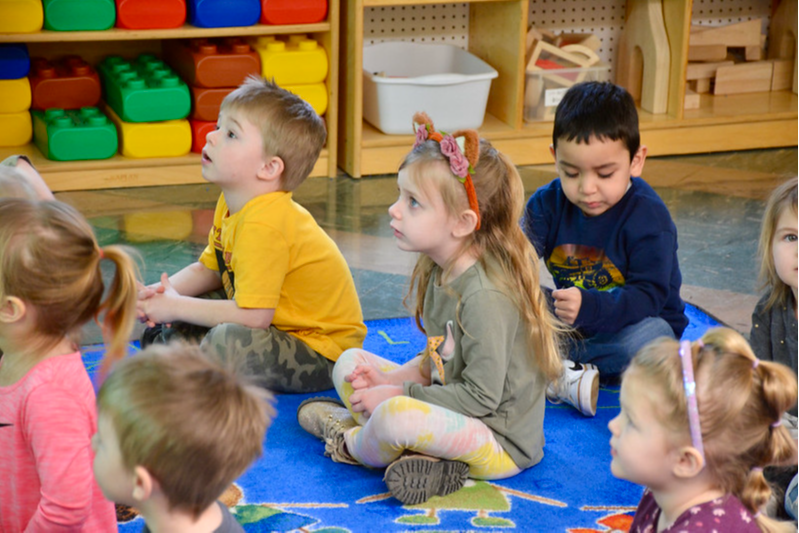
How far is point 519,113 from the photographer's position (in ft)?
10.7

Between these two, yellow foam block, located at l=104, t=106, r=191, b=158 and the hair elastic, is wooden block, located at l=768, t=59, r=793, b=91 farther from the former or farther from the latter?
the hair elastic

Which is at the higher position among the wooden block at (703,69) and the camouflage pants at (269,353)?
the wooden block at (703,69)

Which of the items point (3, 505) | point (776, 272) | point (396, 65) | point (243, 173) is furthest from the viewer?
point (396, 65)

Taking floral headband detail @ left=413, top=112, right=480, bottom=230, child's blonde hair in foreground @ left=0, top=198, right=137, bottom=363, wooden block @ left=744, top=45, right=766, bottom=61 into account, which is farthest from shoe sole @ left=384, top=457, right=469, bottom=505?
wooden block @ left=744, top=45, right=766, bottom=61

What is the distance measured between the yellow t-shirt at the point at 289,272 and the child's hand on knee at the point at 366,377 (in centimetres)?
21

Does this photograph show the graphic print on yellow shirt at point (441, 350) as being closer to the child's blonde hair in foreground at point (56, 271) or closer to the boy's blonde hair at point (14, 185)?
the child's blonde hair in foreground at point (56, 271)

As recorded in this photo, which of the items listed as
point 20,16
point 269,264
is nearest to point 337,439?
point 269,264

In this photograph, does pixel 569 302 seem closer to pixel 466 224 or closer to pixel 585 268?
pixel 585 268

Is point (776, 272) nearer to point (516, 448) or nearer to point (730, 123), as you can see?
point (516, 448)

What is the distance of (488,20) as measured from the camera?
3.42m

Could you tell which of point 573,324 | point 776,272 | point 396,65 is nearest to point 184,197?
point 396,65

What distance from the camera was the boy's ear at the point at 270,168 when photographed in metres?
1.87

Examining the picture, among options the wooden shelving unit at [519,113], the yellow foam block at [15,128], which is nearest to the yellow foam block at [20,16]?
the yellow foam block at [15,128]

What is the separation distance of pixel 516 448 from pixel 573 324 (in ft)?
1.27
